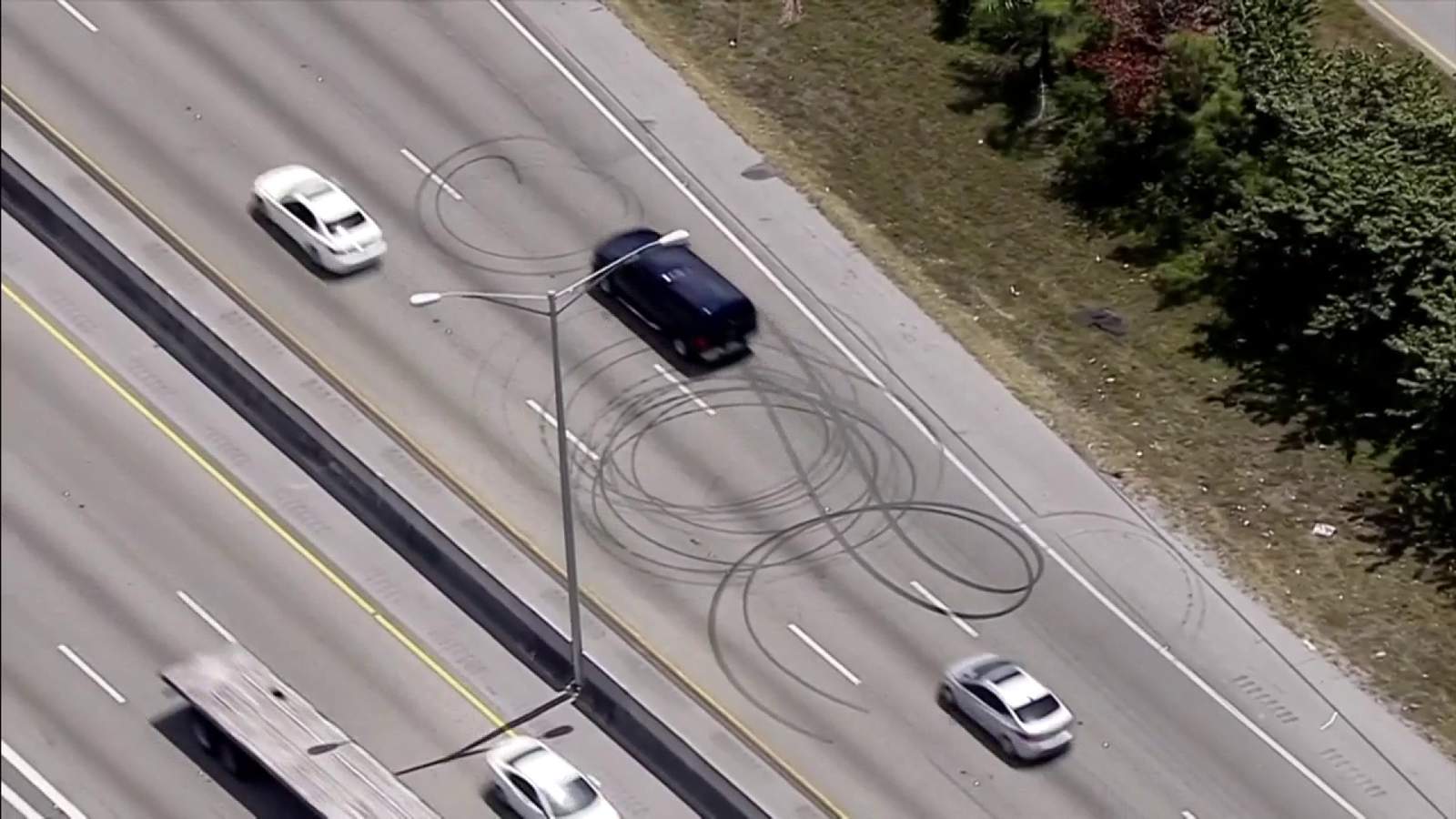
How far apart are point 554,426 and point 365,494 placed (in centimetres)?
430

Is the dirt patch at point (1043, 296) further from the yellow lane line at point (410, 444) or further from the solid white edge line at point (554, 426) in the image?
the yellow lane line at point (410, 444)

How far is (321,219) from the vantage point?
45281 millimetres

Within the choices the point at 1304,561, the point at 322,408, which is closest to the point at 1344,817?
the point at 1304,561

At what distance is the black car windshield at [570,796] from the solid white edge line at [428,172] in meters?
16.1

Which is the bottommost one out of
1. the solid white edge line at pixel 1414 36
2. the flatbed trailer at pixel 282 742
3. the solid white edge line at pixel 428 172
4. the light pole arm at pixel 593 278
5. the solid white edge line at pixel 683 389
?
the solid white edge line at pixel 1414 36

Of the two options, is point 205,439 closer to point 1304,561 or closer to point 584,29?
point 584,29

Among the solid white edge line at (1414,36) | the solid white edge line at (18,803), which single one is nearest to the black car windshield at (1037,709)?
the solid white edge line at (18,803)

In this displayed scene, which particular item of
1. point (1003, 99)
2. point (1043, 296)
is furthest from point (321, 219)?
point (1003, 99)

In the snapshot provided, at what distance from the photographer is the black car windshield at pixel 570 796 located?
35.6 metres

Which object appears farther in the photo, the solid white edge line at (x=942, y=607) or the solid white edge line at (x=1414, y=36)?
the solid white edge line at (x=1414, y=36)

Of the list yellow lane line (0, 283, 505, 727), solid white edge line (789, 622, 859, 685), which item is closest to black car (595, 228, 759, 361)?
solid white edge line (789, 622, 859, 685)

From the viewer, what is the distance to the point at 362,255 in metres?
45.5

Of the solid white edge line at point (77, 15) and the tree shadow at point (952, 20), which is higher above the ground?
the solid white edge line at point (77, 15)

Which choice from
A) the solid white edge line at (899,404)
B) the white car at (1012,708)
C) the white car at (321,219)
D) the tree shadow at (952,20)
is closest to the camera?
the white car at (1012,708)
